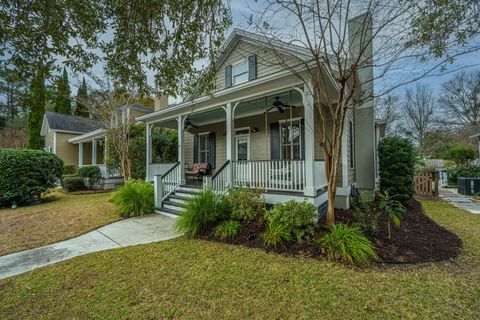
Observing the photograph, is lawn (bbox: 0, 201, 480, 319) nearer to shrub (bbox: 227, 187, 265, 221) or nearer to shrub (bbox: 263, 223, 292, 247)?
shrub (bbox: 263, 223, 292, 247)

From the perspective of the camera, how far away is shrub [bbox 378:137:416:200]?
24.6 feet

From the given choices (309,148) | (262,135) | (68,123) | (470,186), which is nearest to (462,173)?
(470,186)

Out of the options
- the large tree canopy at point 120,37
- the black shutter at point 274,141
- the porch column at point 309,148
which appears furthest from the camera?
the black shutter at point 274,141

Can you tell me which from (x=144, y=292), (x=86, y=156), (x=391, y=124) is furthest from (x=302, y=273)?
(x=391, y=124)

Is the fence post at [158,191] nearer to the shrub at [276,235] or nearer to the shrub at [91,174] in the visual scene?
the shrub at [276,235]

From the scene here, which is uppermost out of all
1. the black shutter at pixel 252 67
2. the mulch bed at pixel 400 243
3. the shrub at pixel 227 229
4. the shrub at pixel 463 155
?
the black shutter at pixel 252 67

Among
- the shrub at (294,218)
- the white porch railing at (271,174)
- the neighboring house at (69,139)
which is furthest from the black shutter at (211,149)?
the neighboring house at (69,139)

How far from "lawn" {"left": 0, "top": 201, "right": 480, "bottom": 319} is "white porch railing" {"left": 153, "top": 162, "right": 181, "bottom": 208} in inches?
143

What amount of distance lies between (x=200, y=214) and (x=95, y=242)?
2.37 metres

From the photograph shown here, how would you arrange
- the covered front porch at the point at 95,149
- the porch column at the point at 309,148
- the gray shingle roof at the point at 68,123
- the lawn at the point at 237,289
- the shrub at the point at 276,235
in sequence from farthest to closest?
the gray shingle roof at the point at 68,123, the covered front porch at the point at 95,149, the porch column at the point at 309,148, the shrub at the point at 276,235, the lawn at the point at 237,289

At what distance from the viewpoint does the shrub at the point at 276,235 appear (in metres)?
4.24

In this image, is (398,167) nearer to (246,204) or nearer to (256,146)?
(256,146)

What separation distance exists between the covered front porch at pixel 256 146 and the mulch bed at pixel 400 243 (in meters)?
1.23

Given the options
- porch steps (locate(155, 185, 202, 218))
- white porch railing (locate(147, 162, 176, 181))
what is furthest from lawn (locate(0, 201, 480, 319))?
white porch railing (locate(147, 162, 176, 181))
